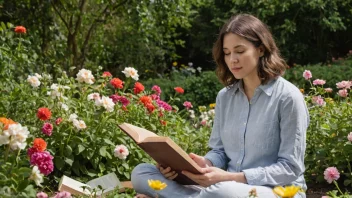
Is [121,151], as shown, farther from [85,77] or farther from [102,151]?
[85,77]

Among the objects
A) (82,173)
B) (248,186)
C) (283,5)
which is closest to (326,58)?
(283,5)

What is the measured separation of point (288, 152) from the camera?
2.79 metres

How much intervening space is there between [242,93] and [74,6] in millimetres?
5098

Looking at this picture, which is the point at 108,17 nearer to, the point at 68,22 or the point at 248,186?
the point at 68,22

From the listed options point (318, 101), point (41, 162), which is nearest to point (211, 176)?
point (41, 162)

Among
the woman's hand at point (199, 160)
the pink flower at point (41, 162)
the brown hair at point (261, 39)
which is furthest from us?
the woman's hand at point (199, 160)

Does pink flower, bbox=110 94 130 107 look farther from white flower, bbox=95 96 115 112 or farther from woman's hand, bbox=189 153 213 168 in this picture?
woman's hand, bbox=189 153 213 168

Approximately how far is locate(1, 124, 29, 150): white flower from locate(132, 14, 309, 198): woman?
2.63ft

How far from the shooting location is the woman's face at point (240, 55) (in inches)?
113

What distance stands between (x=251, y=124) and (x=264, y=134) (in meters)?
0.10

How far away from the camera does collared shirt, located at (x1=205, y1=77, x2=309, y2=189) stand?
2802mm

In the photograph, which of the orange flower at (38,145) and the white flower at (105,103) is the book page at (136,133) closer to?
the orange flower at (38,145)

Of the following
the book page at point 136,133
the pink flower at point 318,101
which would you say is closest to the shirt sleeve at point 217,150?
the book page at point 136,133

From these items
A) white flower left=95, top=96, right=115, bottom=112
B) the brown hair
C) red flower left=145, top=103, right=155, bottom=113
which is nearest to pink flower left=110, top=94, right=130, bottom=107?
red flower left=145, top=103, right=155, bottom=113
